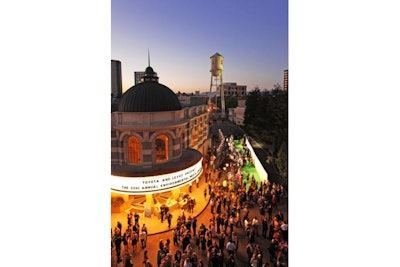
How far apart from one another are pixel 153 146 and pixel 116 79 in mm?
2524

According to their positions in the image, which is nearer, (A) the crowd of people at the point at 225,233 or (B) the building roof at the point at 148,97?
(A) the crowd of people at the point at 225,233

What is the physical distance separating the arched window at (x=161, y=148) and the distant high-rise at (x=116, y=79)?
2.30 metres

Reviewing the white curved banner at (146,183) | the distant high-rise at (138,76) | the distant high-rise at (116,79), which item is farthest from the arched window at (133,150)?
the distant high-rise at (138,76)

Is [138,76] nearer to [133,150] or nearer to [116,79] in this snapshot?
[116,79]

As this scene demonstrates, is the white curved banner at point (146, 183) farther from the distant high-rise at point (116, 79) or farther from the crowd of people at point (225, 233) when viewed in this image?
the distant high-rise at point (116, 79)

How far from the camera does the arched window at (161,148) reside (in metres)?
9.09

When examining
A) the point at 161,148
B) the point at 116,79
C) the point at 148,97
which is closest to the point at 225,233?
the point at 161,148

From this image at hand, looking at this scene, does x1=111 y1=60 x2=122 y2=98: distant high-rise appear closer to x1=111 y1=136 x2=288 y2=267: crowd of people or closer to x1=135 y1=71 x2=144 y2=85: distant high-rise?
x1=135 y1=71 x2=144 y2=85: distant high-rise

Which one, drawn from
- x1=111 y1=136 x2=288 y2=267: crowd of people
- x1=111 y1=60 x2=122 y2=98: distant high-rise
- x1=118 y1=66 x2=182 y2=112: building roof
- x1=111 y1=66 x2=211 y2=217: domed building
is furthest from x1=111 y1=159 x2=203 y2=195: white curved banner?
x1=111 y1=60 x2=122 y2=98: distant high-rise

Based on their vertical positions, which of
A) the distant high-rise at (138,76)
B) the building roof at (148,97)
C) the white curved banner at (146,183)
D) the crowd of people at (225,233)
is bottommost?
the crowd of people at (225,233)

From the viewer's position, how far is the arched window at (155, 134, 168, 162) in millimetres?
9094
